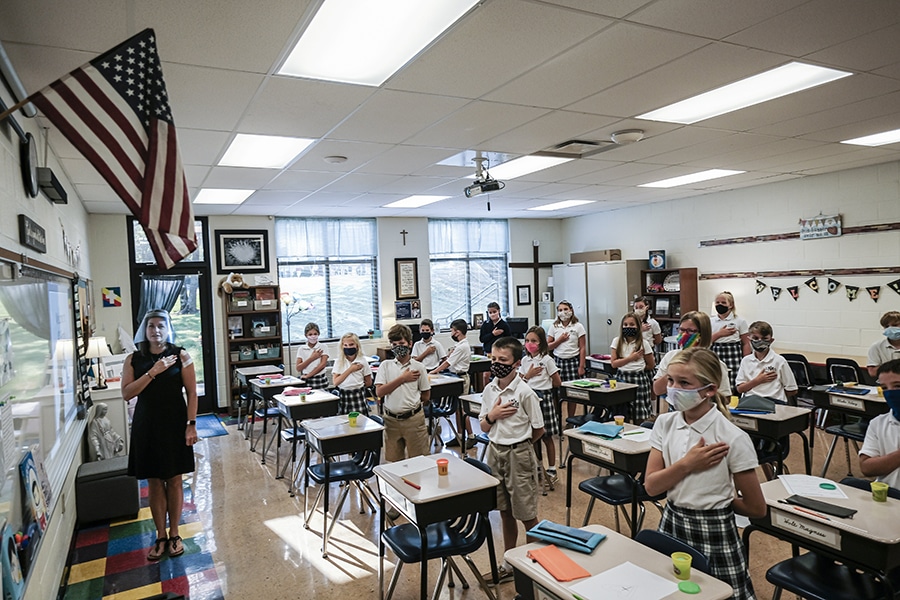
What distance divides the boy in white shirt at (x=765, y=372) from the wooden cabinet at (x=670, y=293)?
12.2 feet

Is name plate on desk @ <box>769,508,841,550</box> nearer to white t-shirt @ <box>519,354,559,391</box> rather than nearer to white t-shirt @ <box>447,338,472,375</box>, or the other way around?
white t-shirt @ <box>519,354,559,391</box>

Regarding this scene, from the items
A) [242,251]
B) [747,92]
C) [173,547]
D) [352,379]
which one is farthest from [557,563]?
[242,251]

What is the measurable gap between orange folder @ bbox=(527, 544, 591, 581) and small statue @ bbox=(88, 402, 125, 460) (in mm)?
4518

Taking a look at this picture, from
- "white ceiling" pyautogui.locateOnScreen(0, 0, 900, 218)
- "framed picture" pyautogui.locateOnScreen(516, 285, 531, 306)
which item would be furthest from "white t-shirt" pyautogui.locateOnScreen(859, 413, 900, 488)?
"framed picture" pyautogui.locateOnScreen(516, 285, 531, 306)

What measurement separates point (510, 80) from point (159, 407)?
3168 millimetres

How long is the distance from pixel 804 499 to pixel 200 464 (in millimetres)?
5798

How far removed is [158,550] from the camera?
407 centimetres

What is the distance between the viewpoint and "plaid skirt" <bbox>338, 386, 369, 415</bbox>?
19.1 feet

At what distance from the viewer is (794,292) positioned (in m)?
7.50

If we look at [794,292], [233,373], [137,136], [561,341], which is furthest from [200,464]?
[794,292]

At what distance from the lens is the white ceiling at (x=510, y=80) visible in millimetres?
2408

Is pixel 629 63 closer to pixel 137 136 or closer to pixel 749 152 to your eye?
pixel 137 136

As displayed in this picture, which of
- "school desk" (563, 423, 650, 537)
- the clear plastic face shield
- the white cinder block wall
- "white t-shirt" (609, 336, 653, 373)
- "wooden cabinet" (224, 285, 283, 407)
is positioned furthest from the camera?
"wooden cabinet" (224, 285, 283, 407)

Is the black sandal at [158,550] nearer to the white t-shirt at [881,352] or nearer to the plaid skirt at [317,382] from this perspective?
the plaid skirt at [317,382]
